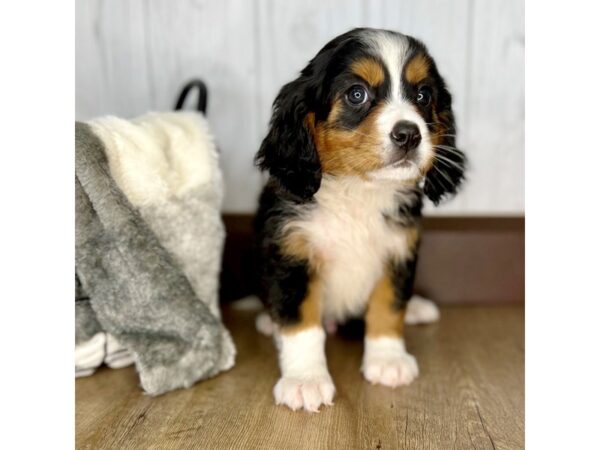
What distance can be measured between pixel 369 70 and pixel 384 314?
2.70 ft

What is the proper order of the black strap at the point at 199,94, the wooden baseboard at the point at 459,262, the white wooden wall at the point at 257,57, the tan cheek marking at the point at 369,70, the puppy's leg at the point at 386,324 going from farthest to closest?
the wooden baseboard at the point at 459,262
the white wooden wall at the point at 257,57
the black strap at the point at 199,94
the puppy's leg at the point at 386,324
the tan cheek marking at the point at 369,70

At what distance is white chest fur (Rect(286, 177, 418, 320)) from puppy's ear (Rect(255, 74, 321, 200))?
0.14m

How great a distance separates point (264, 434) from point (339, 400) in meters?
0.32

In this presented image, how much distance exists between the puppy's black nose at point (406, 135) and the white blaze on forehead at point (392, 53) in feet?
0.47

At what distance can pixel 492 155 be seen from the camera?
10.7 ft

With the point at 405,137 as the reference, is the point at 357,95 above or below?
above

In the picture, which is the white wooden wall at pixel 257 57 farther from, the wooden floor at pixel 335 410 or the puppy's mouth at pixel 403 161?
the puppy's mouth at pixel 403 161

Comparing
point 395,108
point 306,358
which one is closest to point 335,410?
point 306,358

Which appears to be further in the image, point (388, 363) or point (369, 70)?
point (388, 363)

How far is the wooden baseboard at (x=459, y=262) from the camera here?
10.2 ft

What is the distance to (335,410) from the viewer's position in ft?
6.78

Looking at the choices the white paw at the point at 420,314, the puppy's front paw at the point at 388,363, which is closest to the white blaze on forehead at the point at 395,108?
the puppy's front paw at the point at 388,363

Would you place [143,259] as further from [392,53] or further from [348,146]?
[392,53]
